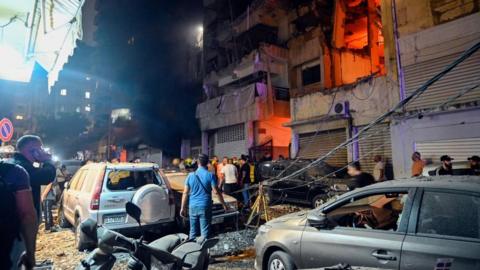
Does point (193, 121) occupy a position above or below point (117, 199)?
above

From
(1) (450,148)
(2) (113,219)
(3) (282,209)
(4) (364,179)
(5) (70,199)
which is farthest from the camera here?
(3) (282,209)

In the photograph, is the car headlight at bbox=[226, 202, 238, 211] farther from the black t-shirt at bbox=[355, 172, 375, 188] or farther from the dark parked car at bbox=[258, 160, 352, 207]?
the black t-shirt at bbox=[355, 172, 375, 188]

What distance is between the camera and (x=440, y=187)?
9.98 feet

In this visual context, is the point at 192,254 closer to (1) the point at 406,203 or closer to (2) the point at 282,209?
(1) the point at 406,203

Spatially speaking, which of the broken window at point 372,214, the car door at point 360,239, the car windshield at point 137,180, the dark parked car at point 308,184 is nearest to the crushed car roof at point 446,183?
the car door at point 360,239

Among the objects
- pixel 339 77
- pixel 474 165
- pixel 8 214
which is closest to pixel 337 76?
pixel 339 77

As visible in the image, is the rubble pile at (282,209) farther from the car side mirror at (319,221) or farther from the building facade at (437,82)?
the car side mirror at (319,221)

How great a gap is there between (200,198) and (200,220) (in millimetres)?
396

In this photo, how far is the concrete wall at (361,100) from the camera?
41.3ft

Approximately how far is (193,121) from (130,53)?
1924cm

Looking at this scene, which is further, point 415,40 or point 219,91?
point 219,91

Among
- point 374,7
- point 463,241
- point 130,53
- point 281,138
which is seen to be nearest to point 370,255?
point 463,241

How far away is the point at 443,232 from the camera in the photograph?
9.53 feet

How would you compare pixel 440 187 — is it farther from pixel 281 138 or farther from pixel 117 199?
pixel 281 138
